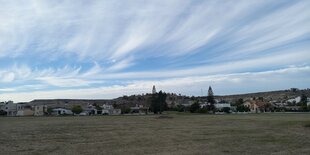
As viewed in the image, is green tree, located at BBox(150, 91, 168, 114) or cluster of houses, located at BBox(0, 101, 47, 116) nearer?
green tree, located at BBox(150, 91, 168, 114)

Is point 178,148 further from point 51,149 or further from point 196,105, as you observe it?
point 196,105

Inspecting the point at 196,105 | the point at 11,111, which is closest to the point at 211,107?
the point at 196,105

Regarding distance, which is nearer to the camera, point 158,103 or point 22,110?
point 158,103

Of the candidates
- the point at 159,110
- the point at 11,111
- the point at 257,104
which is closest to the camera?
the point at 159,110

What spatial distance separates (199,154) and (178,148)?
7.09 ft

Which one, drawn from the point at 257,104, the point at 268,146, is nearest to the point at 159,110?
the point at 257,104

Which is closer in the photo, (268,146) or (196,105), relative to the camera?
(268,146)

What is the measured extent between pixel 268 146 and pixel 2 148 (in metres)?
12.3

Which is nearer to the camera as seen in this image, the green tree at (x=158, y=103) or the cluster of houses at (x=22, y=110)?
the green tree at (x=158, y=103)

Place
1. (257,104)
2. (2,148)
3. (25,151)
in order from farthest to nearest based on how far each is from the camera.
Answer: (257,104), (2,148), (25,151)

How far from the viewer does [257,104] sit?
123 meters

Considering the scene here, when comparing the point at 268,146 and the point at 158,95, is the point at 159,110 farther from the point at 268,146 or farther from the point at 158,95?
the point at 268,146

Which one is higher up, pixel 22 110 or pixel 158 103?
pixel 158 103

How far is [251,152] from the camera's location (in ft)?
52.6
